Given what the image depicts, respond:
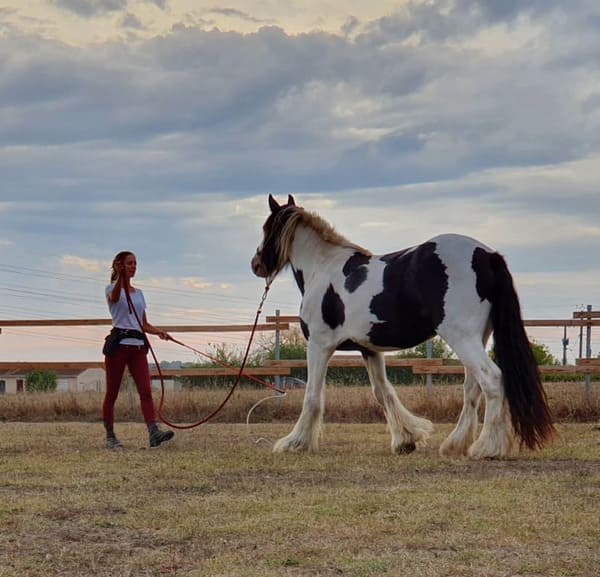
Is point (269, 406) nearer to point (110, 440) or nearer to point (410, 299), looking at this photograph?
point (110, 440)

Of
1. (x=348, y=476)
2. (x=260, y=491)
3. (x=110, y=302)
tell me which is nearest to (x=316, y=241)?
(x=110, y=302)

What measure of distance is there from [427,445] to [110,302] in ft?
10.6

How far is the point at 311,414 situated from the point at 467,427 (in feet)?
4.58

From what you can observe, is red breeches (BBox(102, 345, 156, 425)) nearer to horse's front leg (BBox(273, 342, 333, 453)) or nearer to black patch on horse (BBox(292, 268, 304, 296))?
horse's front leg (BBox(273, 342, 333, 453))

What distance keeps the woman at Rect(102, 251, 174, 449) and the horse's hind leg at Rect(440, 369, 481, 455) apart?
8.59 feet

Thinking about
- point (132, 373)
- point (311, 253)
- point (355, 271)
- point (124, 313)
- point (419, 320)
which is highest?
point (311, 253)

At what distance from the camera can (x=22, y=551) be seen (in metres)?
4.46

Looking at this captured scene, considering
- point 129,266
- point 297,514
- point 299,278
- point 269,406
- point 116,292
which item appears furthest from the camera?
point 269,406

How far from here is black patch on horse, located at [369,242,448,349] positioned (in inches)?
305

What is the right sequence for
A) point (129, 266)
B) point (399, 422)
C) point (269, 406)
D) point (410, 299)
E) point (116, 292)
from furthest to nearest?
1. point (269, 406)
2. point (129, 266)
3. point (116, 292)
4. point (399, 422)
5. point (410, 299)

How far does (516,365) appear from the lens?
7.54 meters

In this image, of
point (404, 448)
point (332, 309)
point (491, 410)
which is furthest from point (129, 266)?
point (491, 410)

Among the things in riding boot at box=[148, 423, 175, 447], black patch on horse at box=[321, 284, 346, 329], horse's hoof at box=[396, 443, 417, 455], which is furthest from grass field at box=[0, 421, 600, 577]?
black patch on horse at box=[321, 284, 346, 329]

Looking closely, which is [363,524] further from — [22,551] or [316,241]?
[316,241]
